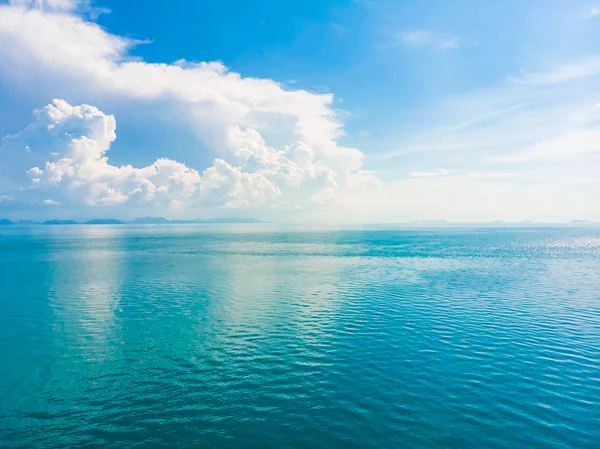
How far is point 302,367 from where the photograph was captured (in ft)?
111

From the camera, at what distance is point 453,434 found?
76.4ft

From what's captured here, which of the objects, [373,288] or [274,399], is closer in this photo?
[274,399]

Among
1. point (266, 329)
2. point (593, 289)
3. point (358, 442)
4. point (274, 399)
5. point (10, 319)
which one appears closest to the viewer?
point (358, 442)

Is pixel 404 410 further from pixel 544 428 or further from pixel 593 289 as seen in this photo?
pixel 593 289

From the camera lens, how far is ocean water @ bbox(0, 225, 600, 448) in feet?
78.4

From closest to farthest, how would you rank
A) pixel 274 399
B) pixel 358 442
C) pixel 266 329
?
pixel 358 442, pixel 274 399, pixel 266 329

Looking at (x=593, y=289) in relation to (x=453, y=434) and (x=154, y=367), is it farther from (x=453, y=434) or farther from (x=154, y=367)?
(x=154, y=367)

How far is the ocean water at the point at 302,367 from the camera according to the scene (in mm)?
23891

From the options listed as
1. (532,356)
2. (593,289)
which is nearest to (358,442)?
(532,356)

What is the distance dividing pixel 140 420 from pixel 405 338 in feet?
97.1

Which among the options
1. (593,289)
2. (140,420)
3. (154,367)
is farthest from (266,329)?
(593,289)

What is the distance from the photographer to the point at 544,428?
77.9 feet

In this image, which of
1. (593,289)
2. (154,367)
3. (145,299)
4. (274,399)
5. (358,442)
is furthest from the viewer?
(593,289)

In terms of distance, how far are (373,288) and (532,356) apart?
125 ft
